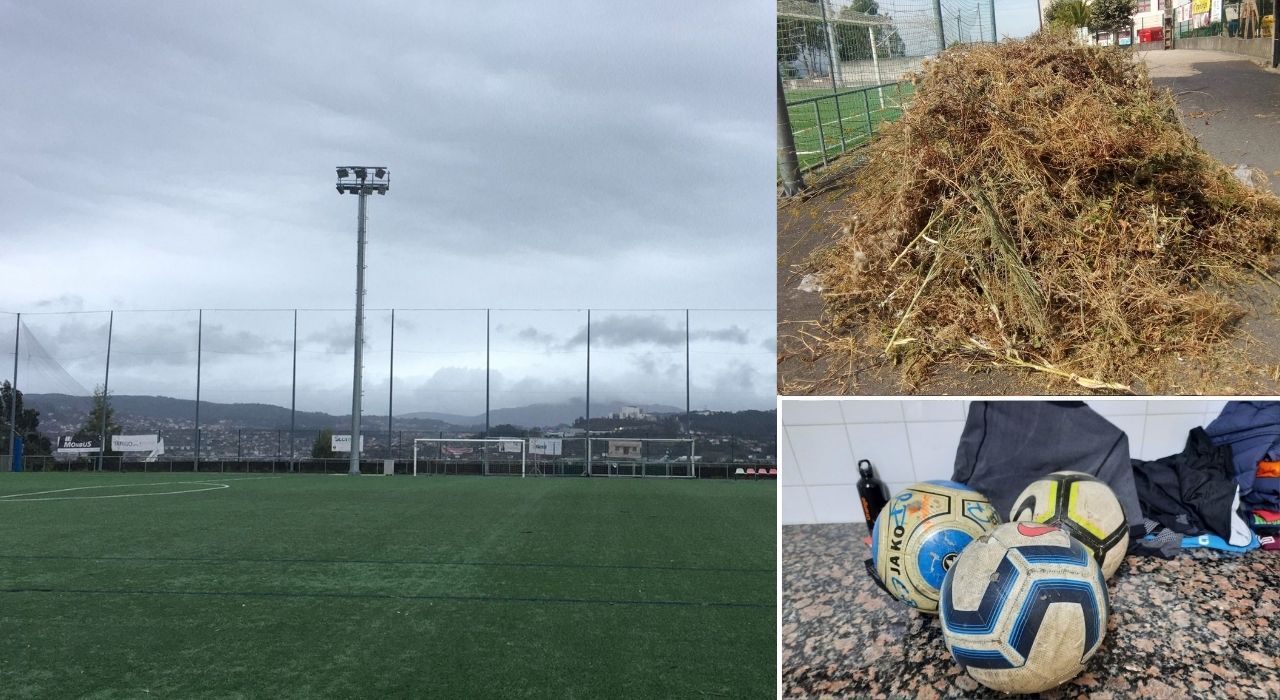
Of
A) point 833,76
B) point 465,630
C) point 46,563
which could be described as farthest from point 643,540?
point 833,76

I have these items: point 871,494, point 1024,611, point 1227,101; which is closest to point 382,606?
point 871,494

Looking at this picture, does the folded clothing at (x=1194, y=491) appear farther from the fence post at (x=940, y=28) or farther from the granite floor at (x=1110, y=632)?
the fence post at (x=940, y=28)

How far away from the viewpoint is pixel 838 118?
2.25m

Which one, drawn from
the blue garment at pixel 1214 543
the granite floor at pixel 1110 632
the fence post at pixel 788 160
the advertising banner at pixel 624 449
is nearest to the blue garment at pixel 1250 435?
the blue garment at pixel 1214 543

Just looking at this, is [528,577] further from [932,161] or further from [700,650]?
[932,161]

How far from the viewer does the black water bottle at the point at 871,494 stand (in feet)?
8.52

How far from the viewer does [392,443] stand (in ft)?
61.5

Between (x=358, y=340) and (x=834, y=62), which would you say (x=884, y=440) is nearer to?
(x=834, y=62)

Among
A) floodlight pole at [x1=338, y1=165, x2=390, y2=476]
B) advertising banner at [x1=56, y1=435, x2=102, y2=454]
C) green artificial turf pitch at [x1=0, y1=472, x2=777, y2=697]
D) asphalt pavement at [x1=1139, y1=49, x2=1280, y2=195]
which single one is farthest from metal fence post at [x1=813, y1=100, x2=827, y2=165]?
advertising banner at [x1=56, y1=435, x2=102, y2=454]

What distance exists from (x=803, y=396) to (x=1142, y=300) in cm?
68

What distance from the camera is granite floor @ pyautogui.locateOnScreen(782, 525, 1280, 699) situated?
2.26 meters

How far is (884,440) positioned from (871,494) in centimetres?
25

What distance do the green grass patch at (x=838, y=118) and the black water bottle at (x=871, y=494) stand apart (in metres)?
0.96

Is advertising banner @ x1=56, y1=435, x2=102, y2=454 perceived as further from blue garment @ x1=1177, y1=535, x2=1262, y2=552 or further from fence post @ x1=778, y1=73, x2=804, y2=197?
blue garment @ x1=1177, y1=535, x2=1262, y2=552
